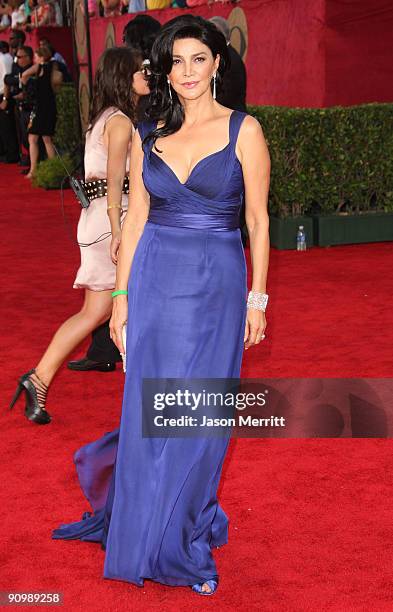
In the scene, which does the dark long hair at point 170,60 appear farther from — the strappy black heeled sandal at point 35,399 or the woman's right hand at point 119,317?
the strappy black heeled sandal at point 35,399

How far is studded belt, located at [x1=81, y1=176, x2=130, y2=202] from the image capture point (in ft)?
18.0

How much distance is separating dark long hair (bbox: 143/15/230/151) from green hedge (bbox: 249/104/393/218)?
627cm

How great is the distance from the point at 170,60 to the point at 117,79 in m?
1.84

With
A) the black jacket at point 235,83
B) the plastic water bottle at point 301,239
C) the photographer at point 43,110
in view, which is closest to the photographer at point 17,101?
the photographer at point 43,110

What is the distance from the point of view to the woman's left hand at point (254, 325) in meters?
3.57

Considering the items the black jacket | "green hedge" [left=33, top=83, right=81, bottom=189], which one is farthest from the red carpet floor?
"green hedge" [left=33, top=83, right=81, bottom=189]

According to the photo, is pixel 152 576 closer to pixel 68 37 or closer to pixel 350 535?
pixel 350 535

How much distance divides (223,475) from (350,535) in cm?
80

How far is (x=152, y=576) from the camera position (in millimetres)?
3590

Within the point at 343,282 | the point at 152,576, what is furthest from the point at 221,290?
the point at 343,282

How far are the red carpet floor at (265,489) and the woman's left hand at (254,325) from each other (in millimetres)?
904

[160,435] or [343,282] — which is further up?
[160,435]

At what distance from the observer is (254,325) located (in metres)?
3.58

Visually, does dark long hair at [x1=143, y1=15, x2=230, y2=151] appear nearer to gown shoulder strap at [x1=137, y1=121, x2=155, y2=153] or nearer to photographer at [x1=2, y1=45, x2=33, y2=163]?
gown shoulder strap at [x1=137, y1=121, x2=155, y2=153]
